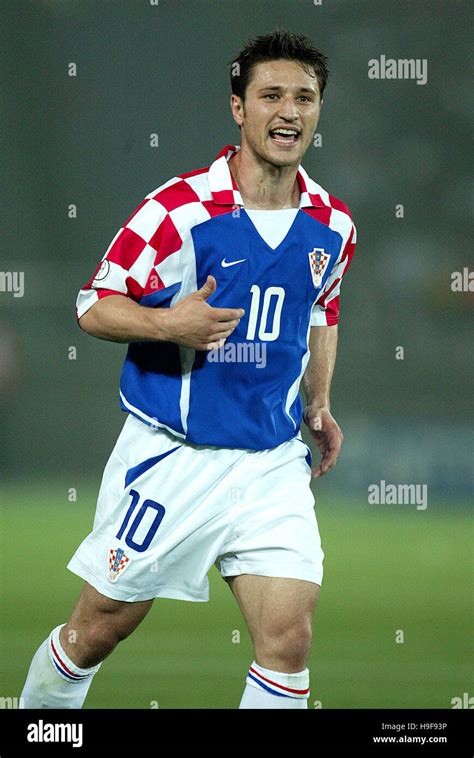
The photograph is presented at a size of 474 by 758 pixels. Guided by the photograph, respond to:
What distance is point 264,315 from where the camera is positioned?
282 centimetres

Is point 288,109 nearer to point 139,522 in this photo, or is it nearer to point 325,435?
point 325,435

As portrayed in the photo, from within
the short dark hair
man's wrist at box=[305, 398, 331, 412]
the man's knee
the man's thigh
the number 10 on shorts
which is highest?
the short dark hair

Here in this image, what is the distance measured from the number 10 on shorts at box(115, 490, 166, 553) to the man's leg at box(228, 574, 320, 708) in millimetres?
292

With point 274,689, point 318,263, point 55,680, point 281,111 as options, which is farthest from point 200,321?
point 55,680

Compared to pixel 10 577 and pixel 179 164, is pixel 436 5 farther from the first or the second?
pixel 10 577

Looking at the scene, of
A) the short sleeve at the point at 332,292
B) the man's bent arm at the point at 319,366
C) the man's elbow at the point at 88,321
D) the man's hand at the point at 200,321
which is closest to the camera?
the man's hand at the point at 200,321

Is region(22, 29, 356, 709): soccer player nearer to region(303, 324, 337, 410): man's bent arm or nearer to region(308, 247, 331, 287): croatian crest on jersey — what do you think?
region(308, 247, 331, 287): croatian crest on jersey

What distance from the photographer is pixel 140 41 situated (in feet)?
21.3

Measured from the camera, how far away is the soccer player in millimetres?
2799

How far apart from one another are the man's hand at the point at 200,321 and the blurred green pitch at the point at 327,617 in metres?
1.45

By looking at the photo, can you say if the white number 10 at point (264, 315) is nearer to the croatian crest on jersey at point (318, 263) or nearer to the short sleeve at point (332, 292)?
the croatian crest on jersey at point (318, 263)

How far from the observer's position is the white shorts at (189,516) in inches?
111

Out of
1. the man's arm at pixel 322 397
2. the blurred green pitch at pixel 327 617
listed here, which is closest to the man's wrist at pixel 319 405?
the man's arm at pixel 322 397

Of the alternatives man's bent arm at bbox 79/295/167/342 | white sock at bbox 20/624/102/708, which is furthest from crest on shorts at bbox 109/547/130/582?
man's bent arm at bbox 79/295/167/342
